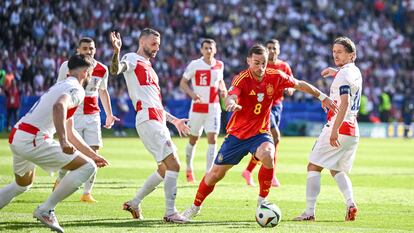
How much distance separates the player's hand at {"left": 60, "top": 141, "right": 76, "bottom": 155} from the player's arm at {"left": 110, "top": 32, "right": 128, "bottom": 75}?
5.11 feet

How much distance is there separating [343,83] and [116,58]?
118 inches

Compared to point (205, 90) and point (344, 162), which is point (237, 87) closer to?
point (344, 162)

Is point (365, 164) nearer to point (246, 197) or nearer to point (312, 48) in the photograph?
point (246, 197)

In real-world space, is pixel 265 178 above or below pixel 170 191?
above

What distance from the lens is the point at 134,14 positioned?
39844mm

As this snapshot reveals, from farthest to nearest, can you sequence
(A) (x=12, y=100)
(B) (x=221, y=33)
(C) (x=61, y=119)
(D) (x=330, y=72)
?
(B) (x=221, y=33) → (A) (x=12, y=100) → (D) (x=330, y=72) → (C) (x=61, y=119)

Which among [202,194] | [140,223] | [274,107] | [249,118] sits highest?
[249,118]

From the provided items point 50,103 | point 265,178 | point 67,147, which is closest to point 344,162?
point 265,178

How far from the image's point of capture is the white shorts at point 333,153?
11828mm

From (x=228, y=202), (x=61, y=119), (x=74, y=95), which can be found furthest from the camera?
(x=228, y=202)

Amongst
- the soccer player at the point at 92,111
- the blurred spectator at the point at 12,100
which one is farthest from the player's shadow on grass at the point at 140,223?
the blurred spectator at the point at 12,100

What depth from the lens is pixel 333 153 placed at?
A: 11.8 metres

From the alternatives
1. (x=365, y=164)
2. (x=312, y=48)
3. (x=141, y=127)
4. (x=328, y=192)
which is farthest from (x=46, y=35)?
(x=141, y=127)

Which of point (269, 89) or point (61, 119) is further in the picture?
point (269, 89)
